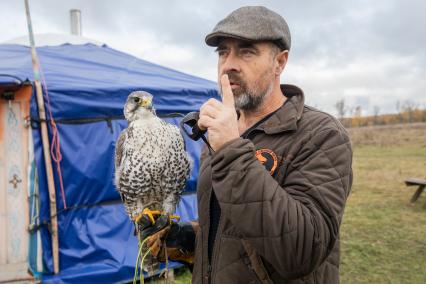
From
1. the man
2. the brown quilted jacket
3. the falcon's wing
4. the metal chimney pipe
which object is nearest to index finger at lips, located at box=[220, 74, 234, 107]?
the man

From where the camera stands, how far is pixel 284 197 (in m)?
1.29

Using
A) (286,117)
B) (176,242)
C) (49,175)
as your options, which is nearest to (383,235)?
(49,175)

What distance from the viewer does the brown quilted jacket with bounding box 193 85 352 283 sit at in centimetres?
128

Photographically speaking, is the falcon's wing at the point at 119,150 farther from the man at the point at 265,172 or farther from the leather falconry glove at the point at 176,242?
the man at the point at 265,172

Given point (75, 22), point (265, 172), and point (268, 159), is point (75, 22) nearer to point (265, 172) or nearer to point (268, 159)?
point (268, 159)

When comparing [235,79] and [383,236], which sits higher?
[235,79]


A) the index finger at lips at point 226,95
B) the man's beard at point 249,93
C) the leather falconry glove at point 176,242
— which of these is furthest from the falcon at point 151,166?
the index finger at lips at point 226,95

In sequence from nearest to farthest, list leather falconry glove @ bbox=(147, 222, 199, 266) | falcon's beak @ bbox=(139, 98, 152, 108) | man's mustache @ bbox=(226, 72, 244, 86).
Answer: man's mustache @ bbox=(226, 72, 244, 86) < leather falconry glove @ bbox=(147, 222, 199, 266) < falcon's beak @ bbox=(139, 98, 152, 108)

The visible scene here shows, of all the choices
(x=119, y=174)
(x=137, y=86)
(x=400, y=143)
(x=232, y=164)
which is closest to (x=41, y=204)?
(x=137, y=86)

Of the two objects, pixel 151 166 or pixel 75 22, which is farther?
pixel 75 22

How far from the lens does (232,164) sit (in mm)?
1303

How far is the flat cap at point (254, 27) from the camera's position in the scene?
5.18ft

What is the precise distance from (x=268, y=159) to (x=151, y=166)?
118cm

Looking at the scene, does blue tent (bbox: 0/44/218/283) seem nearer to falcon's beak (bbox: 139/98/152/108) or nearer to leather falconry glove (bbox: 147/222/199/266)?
falcon's beak (bbox: 139/98/152/108)
